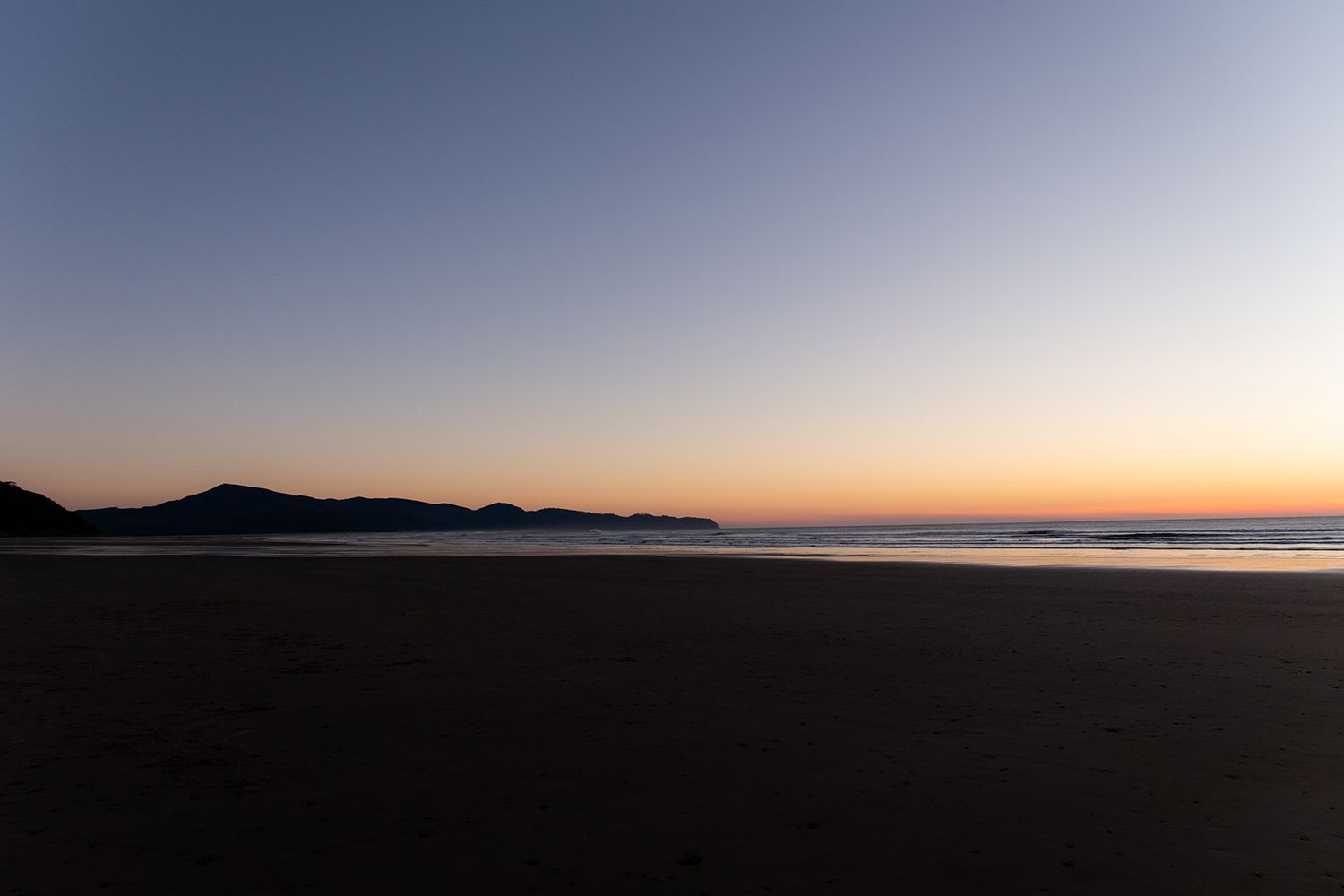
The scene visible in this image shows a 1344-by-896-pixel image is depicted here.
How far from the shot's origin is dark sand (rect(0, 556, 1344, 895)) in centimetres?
482

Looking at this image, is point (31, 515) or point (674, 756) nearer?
point (674, 756)

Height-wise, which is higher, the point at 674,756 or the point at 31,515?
the point at 31,515

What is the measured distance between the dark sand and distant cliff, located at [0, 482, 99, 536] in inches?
4705

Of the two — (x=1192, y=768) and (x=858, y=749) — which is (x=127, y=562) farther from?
(x=1192, y=768)

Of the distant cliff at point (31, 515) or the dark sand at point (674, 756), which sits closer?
the dark sand at point (674, 756)

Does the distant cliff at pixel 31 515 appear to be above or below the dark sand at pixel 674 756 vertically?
above

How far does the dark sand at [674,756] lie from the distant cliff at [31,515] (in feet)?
392

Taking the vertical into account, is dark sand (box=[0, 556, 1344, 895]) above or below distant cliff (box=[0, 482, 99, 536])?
below

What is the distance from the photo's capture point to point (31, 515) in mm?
110438

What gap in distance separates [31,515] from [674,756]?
458ft

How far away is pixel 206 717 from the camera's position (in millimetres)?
8289

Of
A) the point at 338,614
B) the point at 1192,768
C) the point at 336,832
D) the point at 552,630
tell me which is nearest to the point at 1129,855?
the point at 1192,768

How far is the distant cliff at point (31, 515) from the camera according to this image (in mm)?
105188

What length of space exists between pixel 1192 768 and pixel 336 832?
23.3ft
